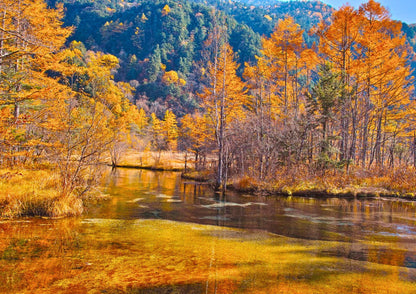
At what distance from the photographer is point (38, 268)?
4789mm

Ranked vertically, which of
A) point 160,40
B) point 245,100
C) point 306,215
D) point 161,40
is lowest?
point 306,215

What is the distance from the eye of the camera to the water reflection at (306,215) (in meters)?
7.39

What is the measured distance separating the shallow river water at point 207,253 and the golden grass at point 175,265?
16 millimetres

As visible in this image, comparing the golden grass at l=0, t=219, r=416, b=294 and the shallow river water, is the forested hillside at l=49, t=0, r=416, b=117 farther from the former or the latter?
the golden grass at l=0, t=219, r=416, b=294

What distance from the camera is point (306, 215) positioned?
428 inches

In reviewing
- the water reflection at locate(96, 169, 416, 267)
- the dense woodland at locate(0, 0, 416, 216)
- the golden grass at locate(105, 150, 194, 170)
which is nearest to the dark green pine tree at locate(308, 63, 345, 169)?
the dense woodland at locate(0, 0, 416, 216)

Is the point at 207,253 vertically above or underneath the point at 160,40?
underneath

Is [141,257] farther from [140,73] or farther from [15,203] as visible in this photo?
[140,73]

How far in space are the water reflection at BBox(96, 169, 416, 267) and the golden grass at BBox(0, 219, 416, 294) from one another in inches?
38.3

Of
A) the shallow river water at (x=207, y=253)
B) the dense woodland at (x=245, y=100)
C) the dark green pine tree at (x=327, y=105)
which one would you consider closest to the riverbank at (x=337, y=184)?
the dense woodland at (x=245, y=100)

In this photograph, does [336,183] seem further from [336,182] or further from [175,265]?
[175,265]

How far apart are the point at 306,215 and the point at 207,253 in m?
6.08

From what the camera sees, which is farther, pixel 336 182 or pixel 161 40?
pixel 161 40

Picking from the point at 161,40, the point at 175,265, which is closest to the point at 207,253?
the point at 175,265
